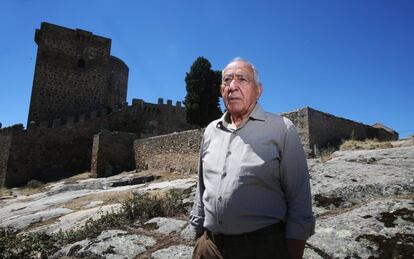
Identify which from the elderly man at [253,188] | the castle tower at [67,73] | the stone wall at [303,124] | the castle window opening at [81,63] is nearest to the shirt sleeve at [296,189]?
the elderly man at [253,188]

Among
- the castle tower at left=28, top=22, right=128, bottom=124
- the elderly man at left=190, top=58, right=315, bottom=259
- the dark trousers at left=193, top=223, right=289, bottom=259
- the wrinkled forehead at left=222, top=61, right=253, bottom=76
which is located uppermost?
the castle tower at left=28, top=22, right=128, bottom=124

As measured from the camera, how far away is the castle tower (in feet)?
89.7

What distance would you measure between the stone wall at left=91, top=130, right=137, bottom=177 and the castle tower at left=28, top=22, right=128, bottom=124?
835 centimetres

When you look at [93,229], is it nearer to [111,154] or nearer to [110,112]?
[111,154]

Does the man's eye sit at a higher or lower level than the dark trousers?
higher

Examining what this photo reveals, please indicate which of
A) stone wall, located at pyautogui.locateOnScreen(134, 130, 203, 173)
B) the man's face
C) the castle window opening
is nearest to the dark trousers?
the man's face

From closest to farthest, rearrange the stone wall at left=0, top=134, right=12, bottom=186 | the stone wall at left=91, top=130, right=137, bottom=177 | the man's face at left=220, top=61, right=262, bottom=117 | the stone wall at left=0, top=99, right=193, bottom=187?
the man's face at left=220, top=61, right=262, bottom=117
the stone wall at left=91, top=130, right=137, bottom=177
the stone wall at left=0, top=134, right=12, bottom=186
the stone wall at left=0, top=99, right=193, bottom=187

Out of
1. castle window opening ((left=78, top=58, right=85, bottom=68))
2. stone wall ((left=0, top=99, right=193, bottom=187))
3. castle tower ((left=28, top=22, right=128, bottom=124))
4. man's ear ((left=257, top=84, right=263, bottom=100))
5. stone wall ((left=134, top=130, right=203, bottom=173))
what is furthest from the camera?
castle window opening ((left=78, top=58, right=85, bottom=68))

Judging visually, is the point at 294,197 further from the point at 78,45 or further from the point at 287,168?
the point at 78,45

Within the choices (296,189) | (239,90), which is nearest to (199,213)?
(296,189)

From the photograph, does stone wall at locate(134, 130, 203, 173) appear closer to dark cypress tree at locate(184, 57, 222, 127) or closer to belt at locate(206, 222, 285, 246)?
dark cypress tree at locate(184, 57, 222, 127)

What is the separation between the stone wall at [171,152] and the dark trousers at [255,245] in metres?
13.7

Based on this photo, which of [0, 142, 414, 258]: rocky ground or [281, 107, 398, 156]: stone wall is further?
[281, 107, 398, 156]: stone wall

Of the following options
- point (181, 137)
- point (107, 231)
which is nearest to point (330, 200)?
point (107, 231)
